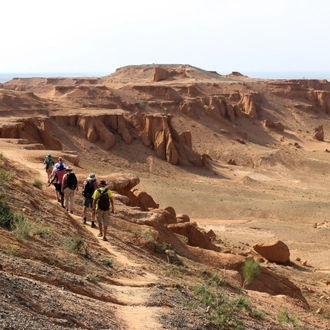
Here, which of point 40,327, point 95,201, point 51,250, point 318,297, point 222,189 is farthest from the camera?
point 222,189

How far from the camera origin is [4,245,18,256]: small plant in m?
7.10

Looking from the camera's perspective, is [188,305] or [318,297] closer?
[188,305]

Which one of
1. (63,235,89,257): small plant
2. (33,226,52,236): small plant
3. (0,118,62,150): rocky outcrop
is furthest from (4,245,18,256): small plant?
(0,118,62,150): rocky outcrop

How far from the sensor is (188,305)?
7520 mm

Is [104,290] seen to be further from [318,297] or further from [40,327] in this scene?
[318,297]

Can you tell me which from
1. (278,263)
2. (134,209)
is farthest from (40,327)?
(278,263)

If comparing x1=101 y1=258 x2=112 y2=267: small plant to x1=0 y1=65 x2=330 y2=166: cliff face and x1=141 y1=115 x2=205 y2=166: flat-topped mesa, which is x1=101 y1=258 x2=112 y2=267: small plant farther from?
x1=141 y1=115 x2=205 y2=166: flat-topped mesa

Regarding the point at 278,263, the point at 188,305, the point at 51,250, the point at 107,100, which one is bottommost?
the point at 278,263

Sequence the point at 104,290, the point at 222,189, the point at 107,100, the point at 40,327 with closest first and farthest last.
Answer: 1. the point at 40,327
2. the point at 104,290
3. the point at 222,189
4. the point at 107,100

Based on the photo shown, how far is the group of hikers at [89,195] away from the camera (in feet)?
34.3

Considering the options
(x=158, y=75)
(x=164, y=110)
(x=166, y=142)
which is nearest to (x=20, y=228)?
(x=166, y=142)

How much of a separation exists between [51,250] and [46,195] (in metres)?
5.35

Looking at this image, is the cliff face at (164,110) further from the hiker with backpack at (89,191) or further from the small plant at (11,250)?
the small plant at (11,250)

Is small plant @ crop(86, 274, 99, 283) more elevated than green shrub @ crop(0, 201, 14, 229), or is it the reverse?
green shrub @ crop(0, 201, 14, 229)
